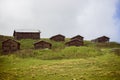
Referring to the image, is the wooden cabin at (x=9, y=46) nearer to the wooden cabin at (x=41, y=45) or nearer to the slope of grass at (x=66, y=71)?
the wooden cabin at (x=41, y=45)

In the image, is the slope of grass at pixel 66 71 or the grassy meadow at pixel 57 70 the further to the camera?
the grassy meadow at pixel 57 70

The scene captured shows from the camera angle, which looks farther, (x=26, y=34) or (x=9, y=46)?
(x=26, y=34)

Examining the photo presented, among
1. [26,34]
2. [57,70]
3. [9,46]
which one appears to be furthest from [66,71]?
[26,34]

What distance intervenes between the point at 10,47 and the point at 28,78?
127 ft

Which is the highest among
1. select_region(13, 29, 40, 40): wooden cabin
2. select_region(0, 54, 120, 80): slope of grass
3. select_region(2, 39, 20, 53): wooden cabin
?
select_region(13, 29, 40, 40): wooden cabin

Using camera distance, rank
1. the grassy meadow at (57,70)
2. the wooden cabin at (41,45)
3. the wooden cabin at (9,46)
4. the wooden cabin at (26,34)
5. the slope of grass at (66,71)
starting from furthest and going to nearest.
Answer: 1. the wooden cabin at (26,34)
2. the wooden cabin at (41,45)
3. the wooden cabin at (9,46)
4. the grassy meadow at (57,70)
5. the slope of grass at (66,71)

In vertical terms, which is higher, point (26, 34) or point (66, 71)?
point (26, 34)

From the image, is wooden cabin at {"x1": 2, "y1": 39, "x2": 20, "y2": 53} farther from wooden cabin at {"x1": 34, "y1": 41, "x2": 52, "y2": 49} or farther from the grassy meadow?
the grassy meadow

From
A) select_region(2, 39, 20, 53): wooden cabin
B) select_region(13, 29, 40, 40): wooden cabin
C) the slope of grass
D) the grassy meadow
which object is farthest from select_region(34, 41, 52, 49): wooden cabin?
the slope of grass

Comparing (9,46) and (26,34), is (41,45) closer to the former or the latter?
(9,46)

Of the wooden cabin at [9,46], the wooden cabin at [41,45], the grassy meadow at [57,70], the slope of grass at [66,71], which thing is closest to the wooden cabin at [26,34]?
the wooden cabin at [41,45]

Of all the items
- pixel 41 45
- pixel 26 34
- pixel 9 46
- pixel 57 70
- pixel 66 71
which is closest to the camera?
pixel 66 71

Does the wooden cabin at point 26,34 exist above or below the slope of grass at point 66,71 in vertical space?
above

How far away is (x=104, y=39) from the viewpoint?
9675 cm
